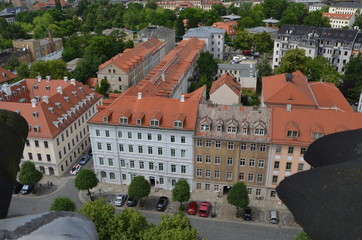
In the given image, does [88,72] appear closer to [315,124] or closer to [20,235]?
[315,124]

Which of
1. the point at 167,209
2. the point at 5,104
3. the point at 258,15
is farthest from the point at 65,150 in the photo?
the point at 258,15

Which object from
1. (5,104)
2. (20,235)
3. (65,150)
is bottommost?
(65,150)

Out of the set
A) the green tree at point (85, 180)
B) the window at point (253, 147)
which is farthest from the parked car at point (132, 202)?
the window at point (253, 147)

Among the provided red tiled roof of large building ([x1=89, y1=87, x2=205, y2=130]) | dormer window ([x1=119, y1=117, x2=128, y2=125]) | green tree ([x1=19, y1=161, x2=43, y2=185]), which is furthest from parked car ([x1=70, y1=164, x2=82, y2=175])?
dormer window ([x1=119, y1=117, x2=128, y2=125])

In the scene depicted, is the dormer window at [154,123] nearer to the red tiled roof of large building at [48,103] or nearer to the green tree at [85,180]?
the green tree at [85,180]

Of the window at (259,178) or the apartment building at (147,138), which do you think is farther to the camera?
the apartment building at (147,138)

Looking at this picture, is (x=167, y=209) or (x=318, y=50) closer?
(x=167, y=209)

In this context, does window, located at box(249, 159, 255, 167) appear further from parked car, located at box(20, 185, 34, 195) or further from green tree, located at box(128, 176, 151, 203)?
parked car, located at box(20, 185, 34, 195)
